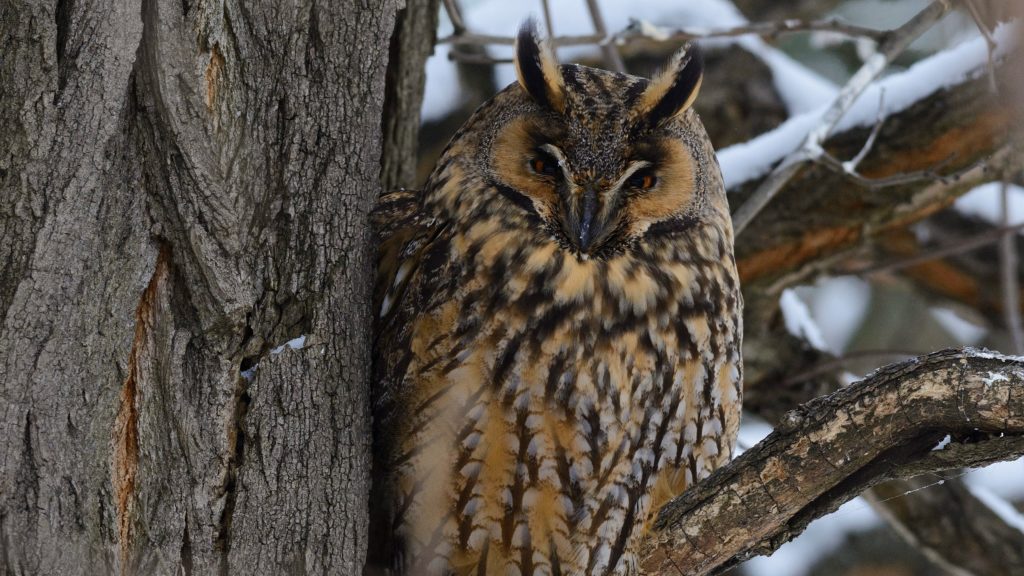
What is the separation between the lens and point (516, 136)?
75.5 inches

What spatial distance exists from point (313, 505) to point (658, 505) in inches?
24.5

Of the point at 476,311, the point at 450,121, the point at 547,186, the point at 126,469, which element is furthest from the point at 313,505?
the point at 450,121

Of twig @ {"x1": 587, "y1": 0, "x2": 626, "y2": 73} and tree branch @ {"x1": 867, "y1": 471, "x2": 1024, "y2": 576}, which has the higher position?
twig @ {"x1": 587, "y1": 0, "x2": 626, "y2": 73}

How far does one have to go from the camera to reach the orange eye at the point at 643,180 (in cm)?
186

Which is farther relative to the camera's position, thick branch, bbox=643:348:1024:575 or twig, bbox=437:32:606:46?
twig, bbox=437:32:606:46

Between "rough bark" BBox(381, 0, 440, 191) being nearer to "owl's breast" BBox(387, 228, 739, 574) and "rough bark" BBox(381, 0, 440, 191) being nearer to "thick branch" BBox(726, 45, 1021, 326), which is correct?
"owl's breast" BBox(387, 228, 739, 574)

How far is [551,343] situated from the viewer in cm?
179

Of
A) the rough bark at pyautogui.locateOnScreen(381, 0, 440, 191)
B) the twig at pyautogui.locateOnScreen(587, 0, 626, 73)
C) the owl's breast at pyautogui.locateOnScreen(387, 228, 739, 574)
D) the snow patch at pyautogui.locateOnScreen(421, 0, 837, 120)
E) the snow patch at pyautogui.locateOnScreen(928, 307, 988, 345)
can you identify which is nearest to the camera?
the owl's breast at pyautogui.locateOnScreen(387, 228, 739, 574)

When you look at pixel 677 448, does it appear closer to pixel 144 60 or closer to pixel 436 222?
pixel 436 222

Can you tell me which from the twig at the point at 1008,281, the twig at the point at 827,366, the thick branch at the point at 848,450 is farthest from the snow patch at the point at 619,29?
the thick branch at the point at 848,450

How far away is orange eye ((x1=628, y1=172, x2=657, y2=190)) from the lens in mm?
1864

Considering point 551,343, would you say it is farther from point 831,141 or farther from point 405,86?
point 831,141

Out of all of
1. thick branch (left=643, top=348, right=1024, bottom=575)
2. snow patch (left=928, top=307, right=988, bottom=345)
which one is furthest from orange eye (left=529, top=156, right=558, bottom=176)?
snow patch (left=928, top=307, right=988, bottom=345)

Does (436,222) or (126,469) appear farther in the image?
(436,222)
